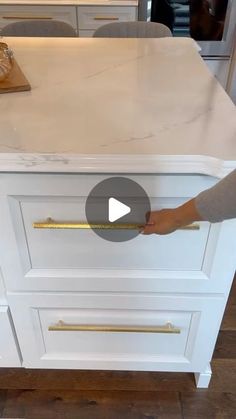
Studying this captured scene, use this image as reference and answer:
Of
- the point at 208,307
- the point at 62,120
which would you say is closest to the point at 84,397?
the point at 208,307

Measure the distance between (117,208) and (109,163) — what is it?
128 millimetres

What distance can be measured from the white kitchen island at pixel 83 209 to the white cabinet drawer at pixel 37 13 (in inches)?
55.7

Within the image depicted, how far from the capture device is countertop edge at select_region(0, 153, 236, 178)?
0.69 metres

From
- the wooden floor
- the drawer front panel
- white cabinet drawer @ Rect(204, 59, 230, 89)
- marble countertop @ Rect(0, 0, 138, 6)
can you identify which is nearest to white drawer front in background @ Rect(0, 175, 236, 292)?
the drawer front panel

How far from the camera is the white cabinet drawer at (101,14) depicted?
94.0 inches

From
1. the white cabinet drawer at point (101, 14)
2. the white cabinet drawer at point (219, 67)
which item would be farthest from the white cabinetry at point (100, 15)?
the white cabinet drawer at point (219, 67)

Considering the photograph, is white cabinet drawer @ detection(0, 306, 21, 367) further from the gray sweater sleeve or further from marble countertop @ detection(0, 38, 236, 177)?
the gray sweater sleeve

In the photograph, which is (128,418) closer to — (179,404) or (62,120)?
(179,404)

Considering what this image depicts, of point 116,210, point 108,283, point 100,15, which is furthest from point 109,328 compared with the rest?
point 100,15

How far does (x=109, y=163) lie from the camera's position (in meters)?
0.69

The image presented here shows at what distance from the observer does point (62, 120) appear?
81 centimetres

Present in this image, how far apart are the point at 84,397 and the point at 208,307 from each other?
57 centimetres

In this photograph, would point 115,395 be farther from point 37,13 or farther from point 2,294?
point 37,13

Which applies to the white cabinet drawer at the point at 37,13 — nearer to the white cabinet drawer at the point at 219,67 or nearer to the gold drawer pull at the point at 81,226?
the white cabinet drawer at the point at 219,67
